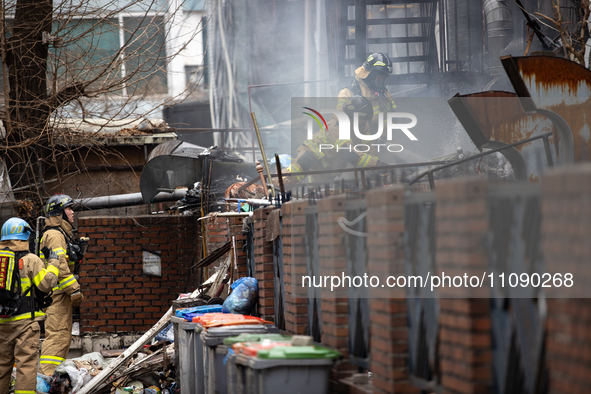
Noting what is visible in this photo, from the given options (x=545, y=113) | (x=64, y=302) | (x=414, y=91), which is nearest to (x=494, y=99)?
(x=545, y=113)

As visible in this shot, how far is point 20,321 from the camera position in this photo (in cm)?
722

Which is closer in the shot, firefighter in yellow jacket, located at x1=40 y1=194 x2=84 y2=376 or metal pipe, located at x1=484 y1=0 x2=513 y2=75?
firefighter in yellow jacket, located at x1=40 y1=194 x2=84 y2=376

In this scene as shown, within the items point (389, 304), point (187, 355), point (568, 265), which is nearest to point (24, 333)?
point (187, 355)

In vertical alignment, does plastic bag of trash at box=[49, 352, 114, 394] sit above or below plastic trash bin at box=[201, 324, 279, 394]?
below

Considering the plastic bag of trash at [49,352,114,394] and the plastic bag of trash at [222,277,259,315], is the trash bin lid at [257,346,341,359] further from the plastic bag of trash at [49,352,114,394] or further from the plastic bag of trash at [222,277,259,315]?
the plastic bag of trash at [49,352,114,394]

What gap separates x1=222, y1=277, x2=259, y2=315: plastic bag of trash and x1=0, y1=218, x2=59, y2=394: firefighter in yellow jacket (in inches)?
97.2

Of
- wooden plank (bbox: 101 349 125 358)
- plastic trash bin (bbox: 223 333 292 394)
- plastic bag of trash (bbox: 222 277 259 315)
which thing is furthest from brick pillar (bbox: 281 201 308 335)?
wooden plank (bbox: 101 349 125 358)

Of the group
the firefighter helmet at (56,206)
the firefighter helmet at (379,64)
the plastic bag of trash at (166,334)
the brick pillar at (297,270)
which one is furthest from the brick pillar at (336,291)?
the firefighter helmet at (56,206)

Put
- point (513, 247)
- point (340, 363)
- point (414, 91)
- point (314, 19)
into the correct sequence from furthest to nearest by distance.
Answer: point (314, 19)
point (414, 91)
point (340, 363)
point (513, 247)

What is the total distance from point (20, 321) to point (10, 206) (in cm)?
483

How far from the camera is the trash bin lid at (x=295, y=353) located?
3650 millimetres

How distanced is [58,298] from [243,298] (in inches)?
145

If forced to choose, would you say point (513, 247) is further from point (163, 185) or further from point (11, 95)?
point (11, 95)

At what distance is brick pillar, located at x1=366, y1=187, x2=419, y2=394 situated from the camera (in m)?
3.43
